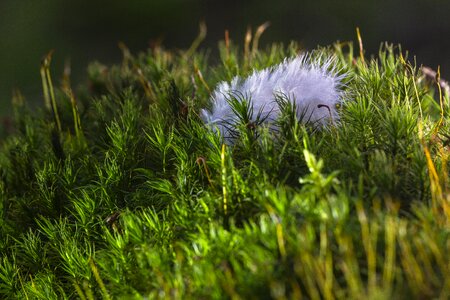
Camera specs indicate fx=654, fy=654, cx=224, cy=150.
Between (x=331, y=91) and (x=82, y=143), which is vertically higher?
(x=331, y=91)

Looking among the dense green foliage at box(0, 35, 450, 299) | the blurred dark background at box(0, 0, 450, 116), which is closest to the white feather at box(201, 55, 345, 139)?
the dense green foliage at box(0, 35, 450, 299)

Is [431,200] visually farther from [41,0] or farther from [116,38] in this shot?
[41,0]

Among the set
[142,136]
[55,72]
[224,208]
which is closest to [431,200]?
[224,208]

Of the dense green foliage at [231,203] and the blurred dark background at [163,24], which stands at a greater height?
the blurred dark background at [163,24]

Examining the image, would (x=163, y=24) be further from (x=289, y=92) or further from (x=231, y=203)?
(x=231, y=203)

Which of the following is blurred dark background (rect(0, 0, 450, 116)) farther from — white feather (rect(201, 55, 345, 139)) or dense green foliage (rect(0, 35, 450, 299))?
white feather (rect(201, 55, 345, 139))

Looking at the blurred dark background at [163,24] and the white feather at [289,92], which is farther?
the blurred dark background at [163,24]

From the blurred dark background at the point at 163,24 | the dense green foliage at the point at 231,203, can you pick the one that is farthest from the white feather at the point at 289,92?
the blurred dark background at the point at 163,24

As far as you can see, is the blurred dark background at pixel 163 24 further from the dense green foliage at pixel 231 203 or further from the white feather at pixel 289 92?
the white feather at pixel 289 92

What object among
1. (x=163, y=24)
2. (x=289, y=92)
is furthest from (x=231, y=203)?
(x=163, y=24)
